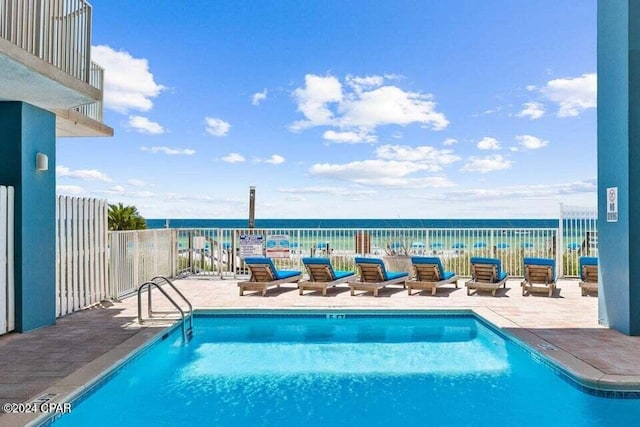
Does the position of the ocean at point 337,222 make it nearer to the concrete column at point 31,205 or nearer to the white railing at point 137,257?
the white railing at point 137,257

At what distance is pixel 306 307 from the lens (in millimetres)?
8250

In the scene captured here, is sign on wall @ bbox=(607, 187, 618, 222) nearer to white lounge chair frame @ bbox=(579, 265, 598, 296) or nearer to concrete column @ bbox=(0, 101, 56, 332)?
white lounge chair frame @ bbox=(579, 265, 598, 296)

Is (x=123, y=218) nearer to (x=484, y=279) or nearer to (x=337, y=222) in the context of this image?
(x=484, y=279)

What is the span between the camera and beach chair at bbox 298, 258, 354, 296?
31.4 ft

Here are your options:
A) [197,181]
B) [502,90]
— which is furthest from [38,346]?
[197,181]

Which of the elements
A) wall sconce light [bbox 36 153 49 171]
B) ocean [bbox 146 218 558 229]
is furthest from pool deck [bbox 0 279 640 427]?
ocean [bbox 146 218 558 229]

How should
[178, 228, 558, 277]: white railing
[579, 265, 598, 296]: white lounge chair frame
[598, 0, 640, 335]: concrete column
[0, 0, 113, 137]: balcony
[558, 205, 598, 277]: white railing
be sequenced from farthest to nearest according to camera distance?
1. [178, 228, 558, 277]: white railing
2. [558, 205, 598, 277]: white railing
3. [579, 265, 598, 296]: white lounge chair frame
4. [598, 0, 640, 335]: concrete column
5. [0, 0, 113, 137]: balcony

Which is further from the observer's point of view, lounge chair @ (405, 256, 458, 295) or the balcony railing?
lounge chair @ (405, 256, 458, 295)

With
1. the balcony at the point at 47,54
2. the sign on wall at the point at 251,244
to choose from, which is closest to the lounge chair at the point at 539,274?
the sign on wall at the point at 251,244

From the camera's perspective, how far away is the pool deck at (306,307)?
14.6 ft

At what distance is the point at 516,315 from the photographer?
7.41 meters

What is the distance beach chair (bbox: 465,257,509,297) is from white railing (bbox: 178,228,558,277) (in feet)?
7.56

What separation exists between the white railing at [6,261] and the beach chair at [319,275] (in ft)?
16.7

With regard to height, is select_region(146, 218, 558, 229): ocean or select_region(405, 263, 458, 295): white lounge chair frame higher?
select_region(146, 218, 558, 229): ocean
